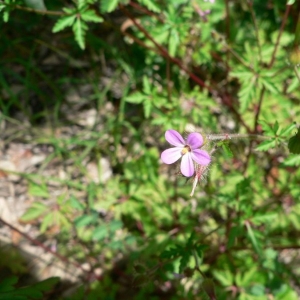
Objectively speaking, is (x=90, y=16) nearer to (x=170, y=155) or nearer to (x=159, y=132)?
(x=170, y=155)

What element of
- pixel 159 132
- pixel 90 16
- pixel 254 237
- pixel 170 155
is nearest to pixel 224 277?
pixel 254 237

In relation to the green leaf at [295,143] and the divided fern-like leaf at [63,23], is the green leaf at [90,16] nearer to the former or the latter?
the divided fern-like leaf at [63,23]

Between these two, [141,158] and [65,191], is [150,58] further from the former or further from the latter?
[65,191]

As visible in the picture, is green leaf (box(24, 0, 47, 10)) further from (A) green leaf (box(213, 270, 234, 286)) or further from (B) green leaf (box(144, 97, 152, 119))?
(A) green leaf (box(213, 270, 234, 286))

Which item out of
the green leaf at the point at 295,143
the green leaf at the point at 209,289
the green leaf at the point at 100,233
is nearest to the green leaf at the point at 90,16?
the green leaf at the point at 295,143

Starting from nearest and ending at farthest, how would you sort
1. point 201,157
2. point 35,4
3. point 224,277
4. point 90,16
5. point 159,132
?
1. point 201,157
2. point 90,16
3. point 35,4
4. point 224,277
5. point 159,132

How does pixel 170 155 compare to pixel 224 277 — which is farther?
pixel 224 277

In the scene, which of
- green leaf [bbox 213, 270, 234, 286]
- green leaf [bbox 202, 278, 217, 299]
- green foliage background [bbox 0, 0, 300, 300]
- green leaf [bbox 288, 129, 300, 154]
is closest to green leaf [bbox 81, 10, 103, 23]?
green foliage background [bbox 0, 0, 300, 300]

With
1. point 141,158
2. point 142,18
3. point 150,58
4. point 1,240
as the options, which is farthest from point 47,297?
point 142,18
